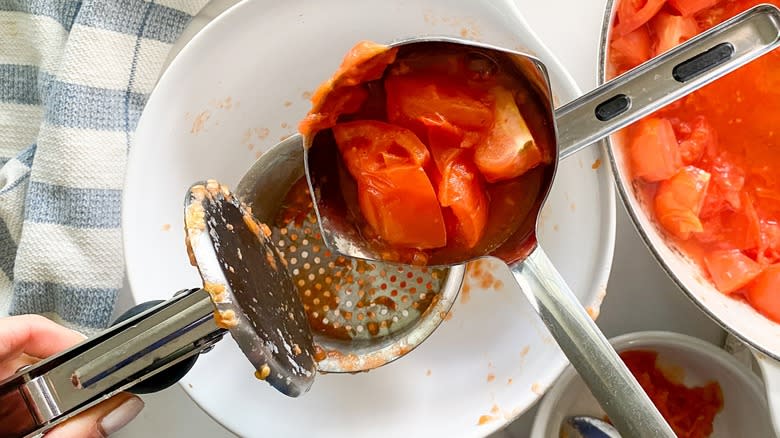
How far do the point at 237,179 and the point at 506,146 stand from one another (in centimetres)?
42

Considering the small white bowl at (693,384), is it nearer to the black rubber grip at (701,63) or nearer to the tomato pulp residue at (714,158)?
the tomato pulp residue at (714,158)

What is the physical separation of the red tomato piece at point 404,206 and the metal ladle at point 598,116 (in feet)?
0.22

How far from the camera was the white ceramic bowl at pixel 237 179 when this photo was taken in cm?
85

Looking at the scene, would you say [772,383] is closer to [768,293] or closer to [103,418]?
[768,293]

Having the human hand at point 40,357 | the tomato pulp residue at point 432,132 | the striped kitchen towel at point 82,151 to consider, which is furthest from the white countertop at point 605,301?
the tomato pulp residue at point 432,132

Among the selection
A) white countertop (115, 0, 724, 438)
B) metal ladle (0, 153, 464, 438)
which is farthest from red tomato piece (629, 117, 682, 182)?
metal ladle (0, 153, 464, 438)

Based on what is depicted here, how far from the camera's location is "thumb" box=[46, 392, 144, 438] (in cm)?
72

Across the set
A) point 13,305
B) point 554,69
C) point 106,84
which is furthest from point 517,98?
point 13,305

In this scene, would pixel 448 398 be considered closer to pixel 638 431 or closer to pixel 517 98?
pixel 638 431

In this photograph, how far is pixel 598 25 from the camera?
95cm

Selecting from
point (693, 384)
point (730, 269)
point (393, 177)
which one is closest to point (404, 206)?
point (393, 177)

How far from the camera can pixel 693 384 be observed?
0.98 m

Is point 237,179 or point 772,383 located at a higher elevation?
point 237,179

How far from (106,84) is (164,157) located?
17cm
